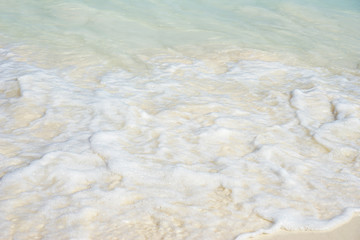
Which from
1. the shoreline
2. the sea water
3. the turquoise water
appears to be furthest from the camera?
the turquoise water

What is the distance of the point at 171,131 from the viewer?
3385 millimetres

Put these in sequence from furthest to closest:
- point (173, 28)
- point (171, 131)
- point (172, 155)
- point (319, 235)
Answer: point (173, 28) < point (171, 131) < point (172, 155) < point (319, 235)

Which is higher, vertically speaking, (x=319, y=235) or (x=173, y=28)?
(x=319, y=235)

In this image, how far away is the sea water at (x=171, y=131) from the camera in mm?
2281

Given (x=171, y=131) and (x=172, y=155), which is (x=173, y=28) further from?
(x=172, y=155)

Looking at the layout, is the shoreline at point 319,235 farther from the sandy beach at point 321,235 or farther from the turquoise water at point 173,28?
the turquoise water at point 173,28

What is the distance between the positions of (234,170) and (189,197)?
19.7 inches

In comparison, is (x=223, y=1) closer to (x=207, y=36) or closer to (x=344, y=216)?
(x=207, y=36)

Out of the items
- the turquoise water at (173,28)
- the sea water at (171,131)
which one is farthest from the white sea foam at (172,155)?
the turquoise water at (173,28)

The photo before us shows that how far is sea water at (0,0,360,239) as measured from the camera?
228cm

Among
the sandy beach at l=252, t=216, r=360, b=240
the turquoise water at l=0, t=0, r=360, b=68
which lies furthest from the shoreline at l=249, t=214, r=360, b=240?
the turquoise water at l=0, t=0, r=360, b=68

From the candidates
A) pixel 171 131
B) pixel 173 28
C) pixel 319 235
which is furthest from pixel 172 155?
pixel 173 28

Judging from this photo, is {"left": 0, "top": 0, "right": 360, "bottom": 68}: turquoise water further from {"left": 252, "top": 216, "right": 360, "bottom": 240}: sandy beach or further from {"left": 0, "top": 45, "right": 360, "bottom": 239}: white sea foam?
{"left": 252, "top": 216, "right": 360, "bottom": 240}: sandy beach

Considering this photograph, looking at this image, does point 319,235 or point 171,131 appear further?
point 171,131
